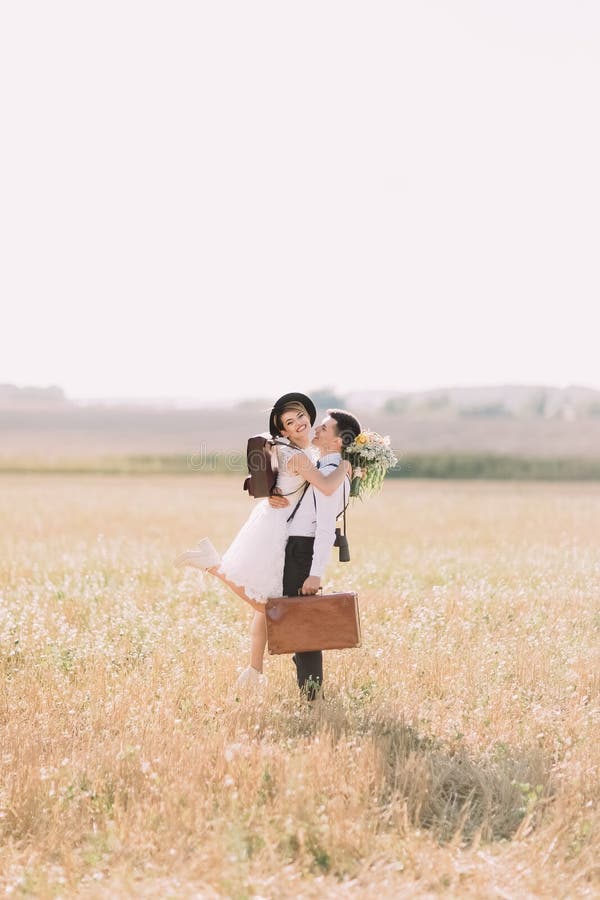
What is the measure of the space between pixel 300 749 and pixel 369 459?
217cm

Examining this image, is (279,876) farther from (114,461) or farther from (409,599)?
(114,461)

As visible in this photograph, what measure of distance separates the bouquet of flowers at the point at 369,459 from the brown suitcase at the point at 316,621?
2.92 ft

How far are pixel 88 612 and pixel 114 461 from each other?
46786 millimetres

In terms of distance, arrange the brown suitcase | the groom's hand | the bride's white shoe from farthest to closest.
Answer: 1. the bride's white shoe
2. the groom's hand
3. the brown suitcase

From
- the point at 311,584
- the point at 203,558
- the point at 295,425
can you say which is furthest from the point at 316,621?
the point at 295,425

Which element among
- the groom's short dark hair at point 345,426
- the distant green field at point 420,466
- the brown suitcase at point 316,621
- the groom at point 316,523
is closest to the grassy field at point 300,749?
the brown suitcase at point 316,621

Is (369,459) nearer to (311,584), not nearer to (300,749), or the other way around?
A: (311,584)

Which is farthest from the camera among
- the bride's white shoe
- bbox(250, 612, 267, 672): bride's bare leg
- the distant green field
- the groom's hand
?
the distant green field

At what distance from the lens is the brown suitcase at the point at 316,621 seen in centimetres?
667

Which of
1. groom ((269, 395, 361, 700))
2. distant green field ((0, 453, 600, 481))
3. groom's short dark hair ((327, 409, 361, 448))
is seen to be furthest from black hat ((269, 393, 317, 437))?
distant green field ((0, 453, 600, 481))

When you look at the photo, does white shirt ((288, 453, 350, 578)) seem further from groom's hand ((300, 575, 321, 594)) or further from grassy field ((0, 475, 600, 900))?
grassy field ((0, 475, 600, 900))

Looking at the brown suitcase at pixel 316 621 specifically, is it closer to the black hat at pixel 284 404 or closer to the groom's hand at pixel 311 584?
the groom's hand at pixel 311 584

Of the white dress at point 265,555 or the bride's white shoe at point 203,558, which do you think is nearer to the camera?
the white dress at point 265,555

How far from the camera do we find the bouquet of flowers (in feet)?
22.8
